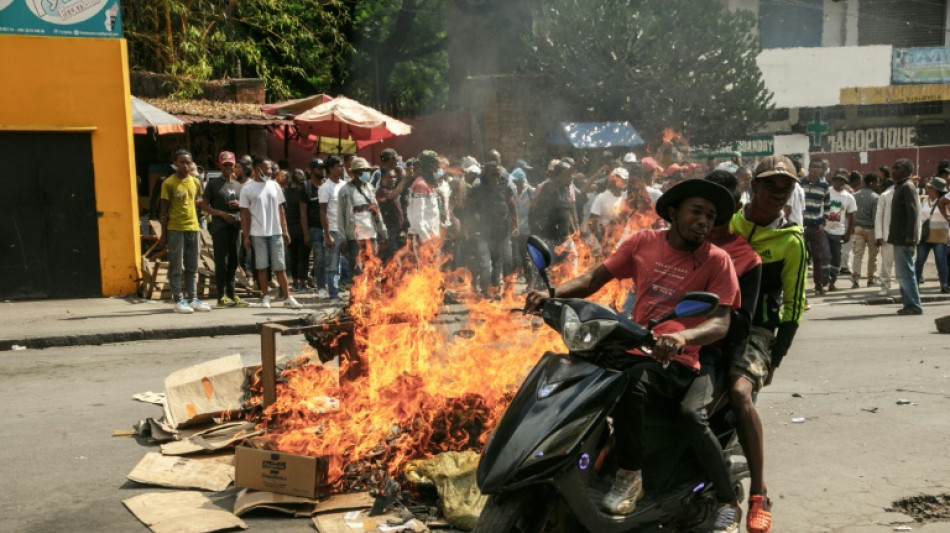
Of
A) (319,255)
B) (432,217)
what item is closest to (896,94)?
(432,217)

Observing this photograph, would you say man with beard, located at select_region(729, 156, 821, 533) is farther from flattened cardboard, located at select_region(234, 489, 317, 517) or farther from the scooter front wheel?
flattened cardboard, located at select_region(234, 489, 317, 517)

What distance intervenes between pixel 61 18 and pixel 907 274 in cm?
1214

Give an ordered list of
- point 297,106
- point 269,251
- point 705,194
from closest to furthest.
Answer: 1. point 705,194
2. point 269,251
3. point 297,106

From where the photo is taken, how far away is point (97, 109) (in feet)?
45.7

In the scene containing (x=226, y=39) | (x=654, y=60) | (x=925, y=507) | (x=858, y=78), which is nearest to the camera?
(x=925, y=507)

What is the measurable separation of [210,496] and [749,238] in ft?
10.5

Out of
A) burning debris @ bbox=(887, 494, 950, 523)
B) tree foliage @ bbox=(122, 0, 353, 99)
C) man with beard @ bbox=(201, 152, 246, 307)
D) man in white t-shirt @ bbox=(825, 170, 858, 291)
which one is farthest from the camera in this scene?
tree foliage @ bbox=(122, 0, 353, 99)

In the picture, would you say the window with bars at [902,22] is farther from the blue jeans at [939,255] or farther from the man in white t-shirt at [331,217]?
the man in white t-shirt at [331,217]

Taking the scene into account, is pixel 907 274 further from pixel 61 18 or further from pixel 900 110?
pixel 900 110

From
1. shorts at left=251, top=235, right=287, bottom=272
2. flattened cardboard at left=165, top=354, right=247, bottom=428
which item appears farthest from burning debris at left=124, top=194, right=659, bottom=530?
shorts at left=251, top=235, right=287, bottom=272

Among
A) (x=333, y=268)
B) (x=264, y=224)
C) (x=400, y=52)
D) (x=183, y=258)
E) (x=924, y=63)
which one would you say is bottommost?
(x=333, y=268)

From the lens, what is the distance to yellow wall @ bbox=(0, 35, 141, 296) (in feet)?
44.2

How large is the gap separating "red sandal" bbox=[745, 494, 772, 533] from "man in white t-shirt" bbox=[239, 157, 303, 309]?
9221mm

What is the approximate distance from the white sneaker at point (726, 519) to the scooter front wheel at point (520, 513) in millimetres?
994
